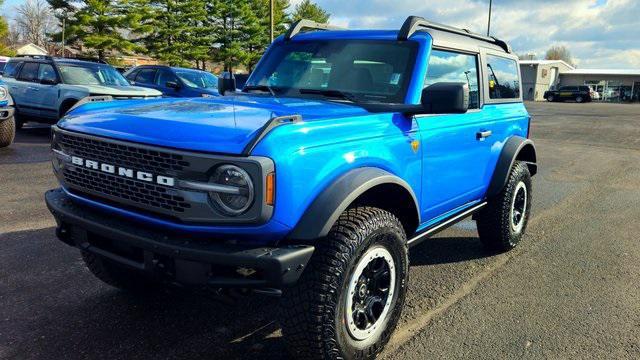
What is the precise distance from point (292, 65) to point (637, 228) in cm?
450

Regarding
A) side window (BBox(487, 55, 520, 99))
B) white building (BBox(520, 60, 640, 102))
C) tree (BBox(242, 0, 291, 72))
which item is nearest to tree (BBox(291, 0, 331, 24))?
tree (BBox(242, 0, 291, 72))

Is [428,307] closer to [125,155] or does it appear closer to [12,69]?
[125,155]

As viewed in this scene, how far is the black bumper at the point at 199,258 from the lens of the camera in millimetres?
2342

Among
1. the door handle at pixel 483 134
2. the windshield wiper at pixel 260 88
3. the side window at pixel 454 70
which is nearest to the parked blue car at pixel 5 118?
the windshield wiper at pixel 260 88

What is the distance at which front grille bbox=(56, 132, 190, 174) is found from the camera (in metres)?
2.47

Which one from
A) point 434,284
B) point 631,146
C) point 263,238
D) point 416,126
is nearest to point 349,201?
point 263,238

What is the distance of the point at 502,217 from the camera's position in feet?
15.3

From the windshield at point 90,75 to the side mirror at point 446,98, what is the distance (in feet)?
34.2

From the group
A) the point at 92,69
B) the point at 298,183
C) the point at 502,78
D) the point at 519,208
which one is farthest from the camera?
the point at 92,69

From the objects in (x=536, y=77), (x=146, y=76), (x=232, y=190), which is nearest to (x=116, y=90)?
(x=146, y=76)

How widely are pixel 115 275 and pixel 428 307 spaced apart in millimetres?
2197

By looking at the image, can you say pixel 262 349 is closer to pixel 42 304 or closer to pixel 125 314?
pixel 125 314

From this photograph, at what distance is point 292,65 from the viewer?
4176 mm

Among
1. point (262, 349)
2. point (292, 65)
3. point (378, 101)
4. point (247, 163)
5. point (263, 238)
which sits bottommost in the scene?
point (262, 349)
